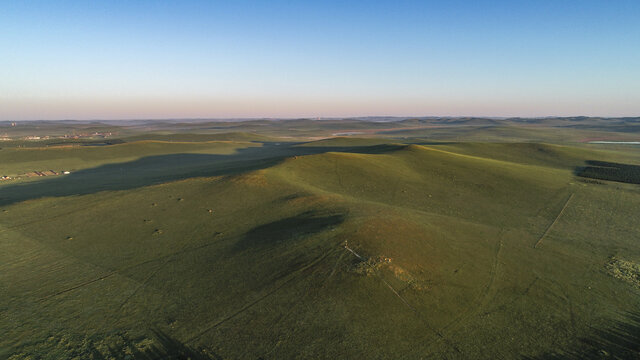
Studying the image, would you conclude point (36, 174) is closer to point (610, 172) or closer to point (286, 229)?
point (286, 229)

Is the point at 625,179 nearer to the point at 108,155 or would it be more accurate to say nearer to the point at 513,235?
the point at 513,235

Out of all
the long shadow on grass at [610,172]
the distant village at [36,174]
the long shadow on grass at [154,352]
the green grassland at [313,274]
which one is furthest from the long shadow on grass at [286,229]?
the distant village at [36,174]

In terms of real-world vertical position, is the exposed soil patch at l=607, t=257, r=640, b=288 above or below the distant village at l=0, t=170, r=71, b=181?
below

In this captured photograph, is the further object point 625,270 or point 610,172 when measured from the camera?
point 610,172

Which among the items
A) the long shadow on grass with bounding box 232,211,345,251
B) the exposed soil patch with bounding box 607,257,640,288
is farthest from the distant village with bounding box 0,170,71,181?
the exposed soil patch with bounding box 607,257,640,288

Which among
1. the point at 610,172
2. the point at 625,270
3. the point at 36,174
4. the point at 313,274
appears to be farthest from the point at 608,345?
the point at 36,174

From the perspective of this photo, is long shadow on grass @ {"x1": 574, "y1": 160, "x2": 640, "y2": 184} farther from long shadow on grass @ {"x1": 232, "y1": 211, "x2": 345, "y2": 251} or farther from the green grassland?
long shadow on grass @ {"x1": 232, "y1": 211, "x2": 345, "y2": 251}
